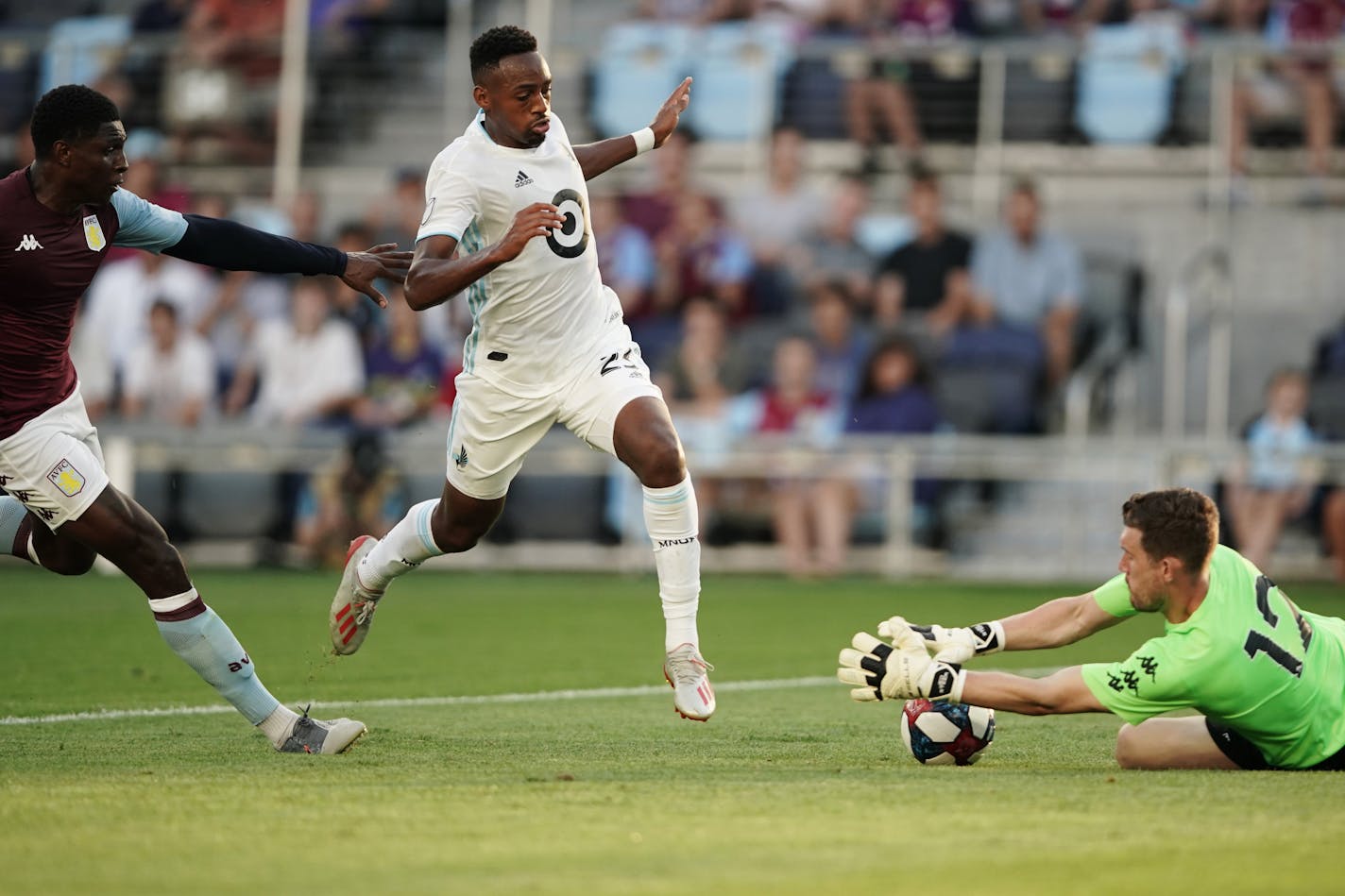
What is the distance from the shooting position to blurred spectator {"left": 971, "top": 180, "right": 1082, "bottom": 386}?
57.2 feet

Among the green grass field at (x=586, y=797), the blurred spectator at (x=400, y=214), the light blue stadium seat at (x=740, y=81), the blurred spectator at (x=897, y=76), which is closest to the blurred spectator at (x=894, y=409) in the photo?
the blurred spectator at (x=897, y=76)

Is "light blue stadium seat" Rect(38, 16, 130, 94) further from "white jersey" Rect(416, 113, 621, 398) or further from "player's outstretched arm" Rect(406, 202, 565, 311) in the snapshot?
"player's outstretched arm" Rect(406, 202, 565, 311)

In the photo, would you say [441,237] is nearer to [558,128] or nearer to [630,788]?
[558,128]

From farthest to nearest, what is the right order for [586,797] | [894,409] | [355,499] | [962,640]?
[355,499] → [894,409] → [962,640] → [586,797]

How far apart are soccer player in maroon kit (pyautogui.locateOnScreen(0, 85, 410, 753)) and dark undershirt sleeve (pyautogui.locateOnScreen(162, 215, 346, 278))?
155 millimetres

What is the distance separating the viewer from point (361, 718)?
29.3ft

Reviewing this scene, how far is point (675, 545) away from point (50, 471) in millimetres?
2501

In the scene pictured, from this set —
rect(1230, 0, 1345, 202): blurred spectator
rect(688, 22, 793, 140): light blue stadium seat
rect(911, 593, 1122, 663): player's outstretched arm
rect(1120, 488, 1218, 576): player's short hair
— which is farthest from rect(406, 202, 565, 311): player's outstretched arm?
rect(688, 22, 793, 140): light blue stadium seat

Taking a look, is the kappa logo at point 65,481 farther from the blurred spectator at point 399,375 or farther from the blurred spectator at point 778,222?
the blurred spectator at point 778,222

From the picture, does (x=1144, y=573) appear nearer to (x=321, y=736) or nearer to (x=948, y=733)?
(x=948, y=733)

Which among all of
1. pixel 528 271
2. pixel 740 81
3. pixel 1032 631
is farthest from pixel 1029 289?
pixel 1032 631

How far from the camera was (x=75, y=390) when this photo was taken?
7.88 meters

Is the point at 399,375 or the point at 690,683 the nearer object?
the point at 690,683

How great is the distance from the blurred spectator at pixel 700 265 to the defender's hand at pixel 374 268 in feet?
32.9
